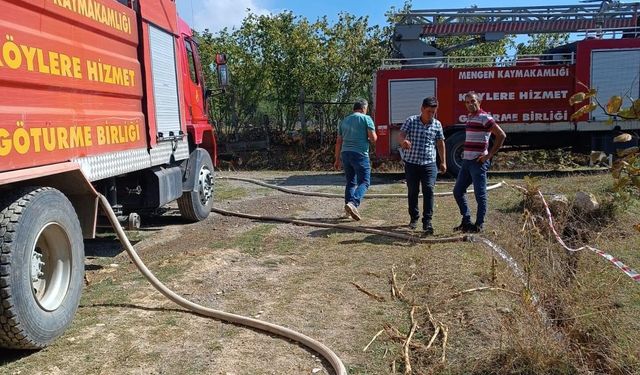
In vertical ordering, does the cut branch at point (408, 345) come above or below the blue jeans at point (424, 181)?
below

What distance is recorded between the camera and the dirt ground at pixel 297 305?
3529 millimetres

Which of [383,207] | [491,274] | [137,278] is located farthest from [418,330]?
[383,207]

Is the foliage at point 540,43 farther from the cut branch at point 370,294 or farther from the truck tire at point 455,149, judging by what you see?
the cut branch at point 370,294

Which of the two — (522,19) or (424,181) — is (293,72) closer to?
(522,19)

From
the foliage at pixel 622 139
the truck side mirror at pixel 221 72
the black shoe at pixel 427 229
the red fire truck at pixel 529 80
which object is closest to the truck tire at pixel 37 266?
the foliage at pixel 622 139

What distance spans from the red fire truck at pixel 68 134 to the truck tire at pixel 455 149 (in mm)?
7349

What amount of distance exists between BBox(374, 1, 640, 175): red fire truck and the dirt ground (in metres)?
5.62

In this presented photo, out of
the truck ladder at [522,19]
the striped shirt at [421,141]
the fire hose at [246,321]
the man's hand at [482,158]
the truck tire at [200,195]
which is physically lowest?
the fire hose at [246,321]

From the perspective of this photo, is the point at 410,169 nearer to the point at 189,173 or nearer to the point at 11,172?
the point at 189,173

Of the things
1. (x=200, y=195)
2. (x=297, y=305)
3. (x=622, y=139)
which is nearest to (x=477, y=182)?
(x=297, y=305)

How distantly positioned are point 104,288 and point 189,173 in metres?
2.98

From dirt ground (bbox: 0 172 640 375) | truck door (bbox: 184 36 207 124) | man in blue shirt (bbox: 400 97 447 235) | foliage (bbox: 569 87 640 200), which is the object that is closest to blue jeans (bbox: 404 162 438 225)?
man in blue shirt (bbox: 400 97 447 235)

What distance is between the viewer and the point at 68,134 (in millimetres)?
4273

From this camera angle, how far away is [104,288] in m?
5.12
